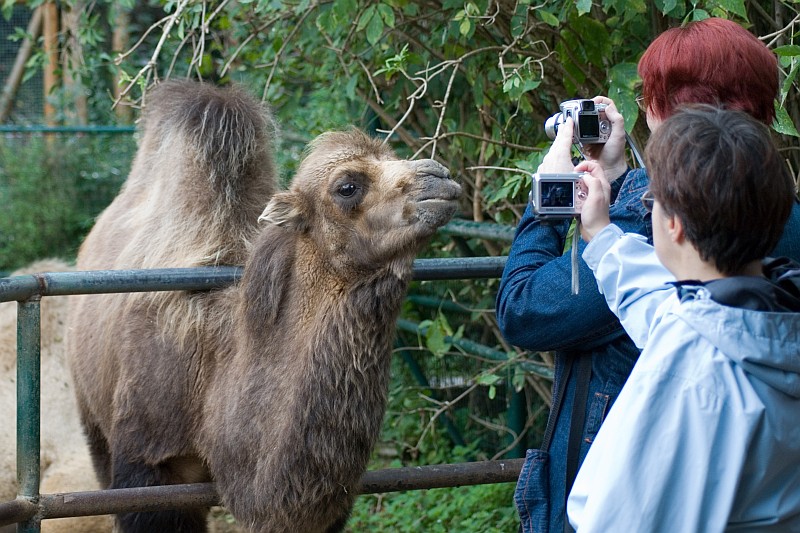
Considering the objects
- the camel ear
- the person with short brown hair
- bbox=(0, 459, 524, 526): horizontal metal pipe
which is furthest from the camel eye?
the person with short brown hair

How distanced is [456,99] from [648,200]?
3246 mm

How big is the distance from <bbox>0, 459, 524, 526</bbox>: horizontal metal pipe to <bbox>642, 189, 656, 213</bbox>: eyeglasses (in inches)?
54.7

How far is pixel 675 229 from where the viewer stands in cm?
164

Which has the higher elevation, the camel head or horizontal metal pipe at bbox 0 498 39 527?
the camel head

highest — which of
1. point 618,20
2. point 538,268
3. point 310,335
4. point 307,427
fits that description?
point 618,20

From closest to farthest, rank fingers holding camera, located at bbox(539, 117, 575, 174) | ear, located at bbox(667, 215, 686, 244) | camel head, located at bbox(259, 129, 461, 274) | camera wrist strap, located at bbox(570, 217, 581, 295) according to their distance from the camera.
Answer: ear, located at bbox(667, 215, 686, 244), camera wrist strap, located at bbox(570, 217, 581, 295), fingers holding camera, located at bbox(539, 117, 575, 174), camel head, located at bbox(259, 129, 461, 274)

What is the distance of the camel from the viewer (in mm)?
2867

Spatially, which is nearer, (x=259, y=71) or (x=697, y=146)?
(x=697, y=146)

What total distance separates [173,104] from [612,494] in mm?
3101

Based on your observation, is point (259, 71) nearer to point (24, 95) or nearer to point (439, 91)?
point (439, 91)

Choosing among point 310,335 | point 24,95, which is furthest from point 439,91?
point 24,95

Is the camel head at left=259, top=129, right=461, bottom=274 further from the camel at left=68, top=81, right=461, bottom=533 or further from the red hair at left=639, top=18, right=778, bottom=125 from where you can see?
the red hair at left=639, top=18, right=778, bottom=125

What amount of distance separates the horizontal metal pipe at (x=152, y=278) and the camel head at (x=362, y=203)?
0.19 meters

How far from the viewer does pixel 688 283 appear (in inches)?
63.0
